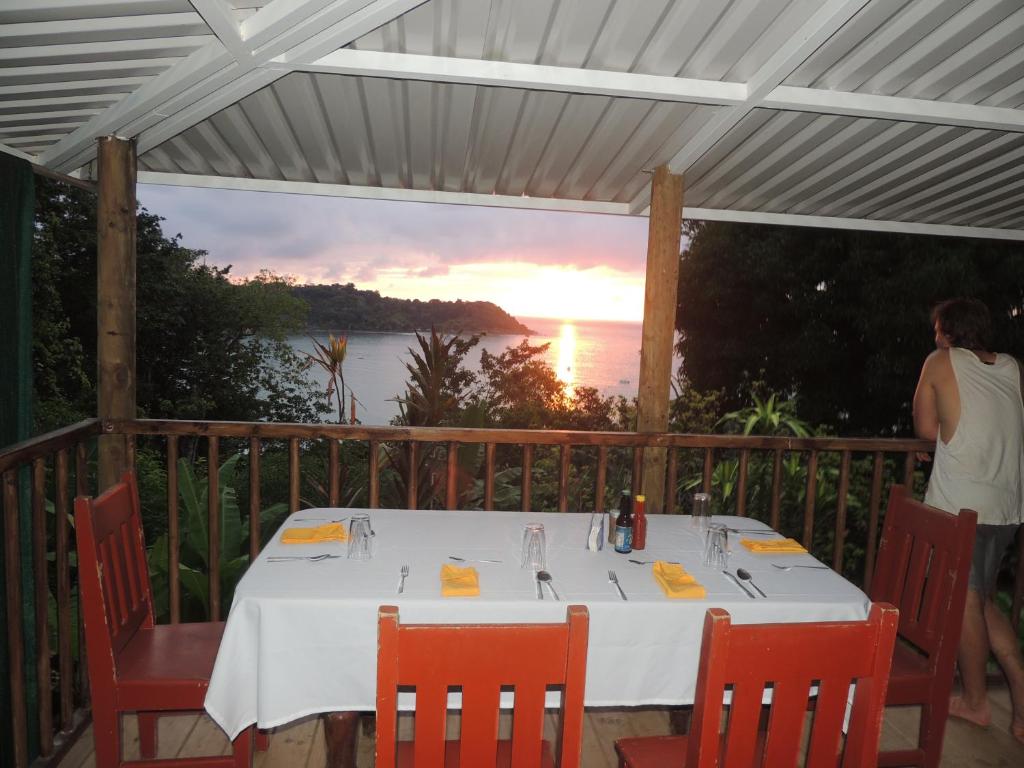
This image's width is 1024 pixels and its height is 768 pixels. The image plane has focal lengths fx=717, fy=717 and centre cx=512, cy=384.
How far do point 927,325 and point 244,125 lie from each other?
9161 millimetres

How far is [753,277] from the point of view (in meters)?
11.1

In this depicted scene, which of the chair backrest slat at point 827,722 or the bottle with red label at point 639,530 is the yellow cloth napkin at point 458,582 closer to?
the bottle with red label at point 639,530

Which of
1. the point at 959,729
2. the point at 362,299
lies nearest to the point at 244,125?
the point at 959,729

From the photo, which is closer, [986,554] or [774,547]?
[774,547]

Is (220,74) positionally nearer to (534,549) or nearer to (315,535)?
(315,535)

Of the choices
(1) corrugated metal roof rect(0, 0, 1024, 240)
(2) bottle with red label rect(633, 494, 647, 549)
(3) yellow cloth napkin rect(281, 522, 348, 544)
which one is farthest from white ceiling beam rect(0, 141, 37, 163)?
(2) bottle with red label rect(633, 494, 647, 549)

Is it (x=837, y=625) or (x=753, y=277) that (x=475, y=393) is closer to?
(x=753, y=277)

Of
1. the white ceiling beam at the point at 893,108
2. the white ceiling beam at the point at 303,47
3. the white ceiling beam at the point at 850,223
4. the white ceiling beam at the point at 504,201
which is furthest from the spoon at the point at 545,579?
the white ceiling beam at the point at 850,223

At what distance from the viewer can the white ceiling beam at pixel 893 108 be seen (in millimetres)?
2729

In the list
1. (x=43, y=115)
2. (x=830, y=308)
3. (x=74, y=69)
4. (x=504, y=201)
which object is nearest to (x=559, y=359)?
(x=830, y=308)

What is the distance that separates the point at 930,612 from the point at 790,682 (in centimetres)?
119

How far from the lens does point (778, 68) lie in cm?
247

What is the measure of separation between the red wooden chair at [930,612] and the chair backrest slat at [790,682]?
0.99 m

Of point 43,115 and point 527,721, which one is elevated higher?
point 43,115
